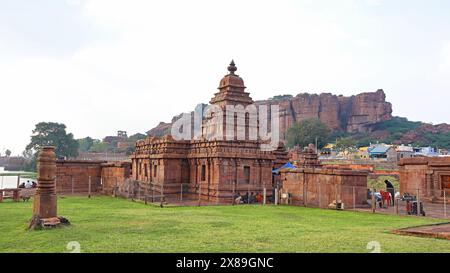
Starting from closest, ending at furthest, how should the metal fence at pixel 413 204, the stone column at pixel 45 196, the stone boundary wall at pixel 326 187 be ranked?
1. the stone column at pixel 45 196
2. the metal fence at pixel 413 204
3. the stone boundary wall at pixel 326 187

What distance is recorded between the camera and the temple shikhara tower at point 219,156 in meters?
26.1

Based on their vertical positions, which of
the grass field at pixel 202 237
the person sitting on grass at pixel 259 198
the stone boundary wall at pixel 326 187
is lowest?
the person sitting on grass at pixel 259 198

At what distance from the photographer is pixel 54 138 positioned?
3236 inches

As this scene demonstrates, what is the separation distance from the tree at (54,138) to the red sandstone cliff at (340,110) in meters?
43.1

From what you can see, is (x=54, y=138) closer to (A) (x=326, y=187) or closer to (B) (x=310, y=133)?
(B) (x=310, y=133)

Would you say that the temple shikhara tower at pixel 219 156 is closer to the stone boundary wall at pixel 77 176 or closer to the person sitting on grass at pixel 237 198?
the person sitting on grass at pixel 237 198

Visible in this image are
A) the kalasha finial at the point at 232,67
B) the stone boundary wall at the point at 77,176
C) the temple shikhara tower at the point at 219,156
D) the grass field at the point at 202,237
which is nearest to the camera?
the grass field at the point at 202,237

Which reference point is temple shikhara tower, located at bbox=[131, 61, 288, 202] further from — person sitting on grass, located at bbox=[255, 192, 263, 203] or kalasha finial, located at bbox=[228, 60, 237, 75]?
person sitting on grass, located at bbox=[255, 192, 263, 203]

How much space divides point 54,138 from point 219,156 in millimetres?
66306

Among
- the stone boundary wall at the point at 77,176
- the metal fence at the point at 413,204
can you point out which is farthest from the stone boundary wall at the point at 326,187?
the stone boundary wall at the point at 77,176

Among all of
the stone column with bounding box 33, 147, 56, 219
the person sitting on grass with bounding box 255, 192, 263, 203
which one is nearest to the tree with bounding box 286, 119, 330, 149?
the person sitting on grass with bounding box 255, 192, 263, 203

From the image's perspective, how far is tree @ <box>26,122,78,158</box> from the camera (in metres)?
82.3
